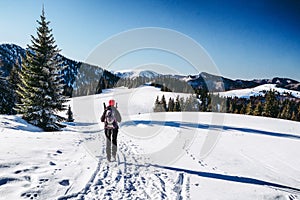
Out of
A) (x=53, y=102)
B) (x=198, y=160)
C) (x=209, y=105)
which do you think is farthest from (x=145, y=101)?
(x=198, y=160)

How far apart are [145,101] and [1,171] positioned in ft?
305

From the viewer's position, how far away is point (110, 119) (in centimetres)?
878

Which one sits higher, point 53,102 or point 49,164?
point 53,102

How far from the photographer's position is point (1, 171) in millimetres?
5645

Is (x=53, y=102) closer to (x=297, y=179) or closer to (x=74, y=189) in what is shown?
(x=74, y=189)

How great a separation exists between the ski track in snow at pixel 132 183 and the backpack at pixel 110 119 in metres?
1.35

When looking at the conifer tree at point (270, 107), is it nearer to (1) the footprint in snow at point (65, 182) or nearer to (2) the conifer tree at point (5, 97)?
(2) the conifer tree at point (5, 97)

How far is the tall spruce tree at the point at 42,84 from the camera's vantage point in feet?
61.4

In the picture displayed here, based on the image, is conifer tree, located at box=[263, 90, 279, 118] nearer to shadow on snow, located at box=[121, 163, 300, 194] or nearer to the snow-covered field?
the snow-covered field

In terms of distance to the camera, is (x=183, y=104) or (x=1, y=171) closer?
(x=1, y=171)

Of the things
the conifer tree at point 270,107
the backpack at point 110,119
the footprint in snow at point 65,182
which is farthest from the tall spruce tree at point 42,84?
the conifer tree at point 270,107

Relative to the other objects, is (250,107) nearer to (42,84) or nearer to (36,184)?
(42,84)

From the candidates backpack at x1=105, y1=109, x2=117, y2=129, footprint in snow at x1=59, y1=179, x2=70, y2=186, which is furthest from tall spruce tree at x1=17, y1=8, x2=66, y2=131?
footprint in snow at x1=59, y1=179, x2=70, y2=186

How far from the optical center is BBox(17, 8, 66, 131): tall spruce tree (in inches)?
736
